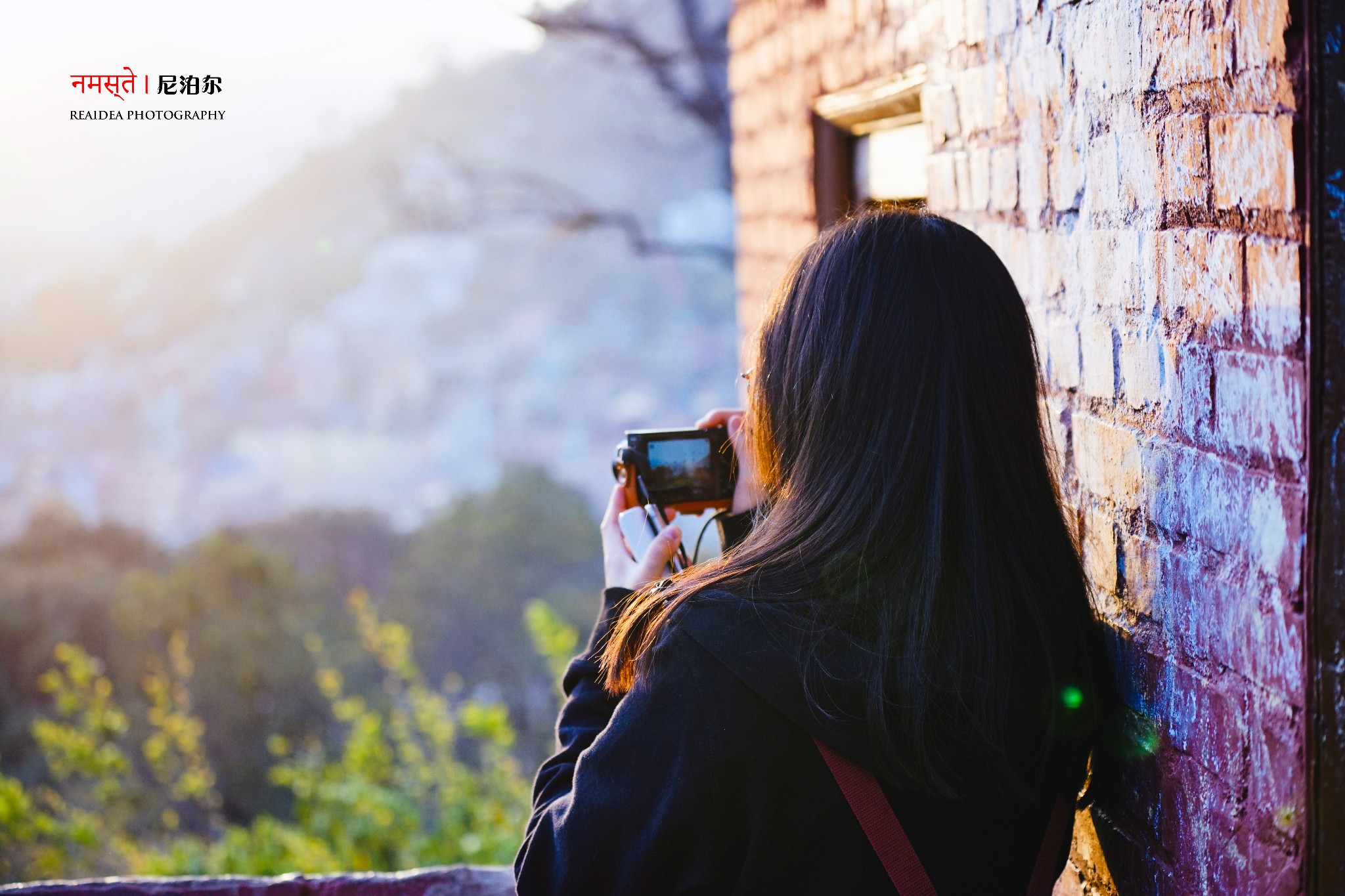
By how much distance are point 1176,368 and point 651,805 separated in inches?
30.2

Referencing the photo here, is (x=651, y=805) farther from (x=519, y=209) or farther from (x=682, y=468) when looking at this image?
(x=519, y=209)

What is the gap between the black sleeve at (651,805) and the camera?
41.1 inches

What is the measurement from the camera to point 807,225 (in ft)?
11.0

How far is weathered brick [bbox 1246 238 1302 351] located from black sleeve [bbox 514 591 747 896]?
632mm

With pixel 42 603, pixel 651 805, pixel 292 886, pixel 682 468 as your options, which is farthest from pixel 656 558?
pixel 42 603

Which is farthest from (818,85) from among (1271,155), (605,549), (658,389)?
(658,389)

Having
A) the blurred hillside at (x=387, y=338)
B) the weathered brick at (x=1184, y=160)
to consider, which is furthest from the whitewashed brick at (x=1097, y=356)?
the blurred hillside at (x=387, y=338)

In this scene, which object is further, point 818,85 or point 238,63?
point 238,63

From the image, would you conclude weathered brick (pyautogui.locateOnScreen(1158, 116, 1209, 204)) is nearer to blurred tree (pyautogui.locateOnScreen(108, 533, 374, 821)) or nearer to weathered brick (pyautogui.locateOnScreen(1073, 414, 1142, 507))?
weathered brick (pyautogui.locateOnScreen(1073, 414, 1142, 507))

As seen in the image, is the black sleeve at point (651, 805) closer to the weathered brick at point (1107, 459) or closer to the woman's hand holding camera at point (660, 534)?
the woman's hand holding camera at point (660, 534)

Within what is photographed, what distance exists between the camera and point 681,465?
1665 mm

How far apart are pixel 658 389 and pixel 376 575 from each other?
4545mm

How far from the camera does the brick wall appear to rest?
2.85ft

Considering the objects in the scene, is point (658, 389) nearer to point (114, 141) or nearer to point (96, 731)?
point (114, 141)
